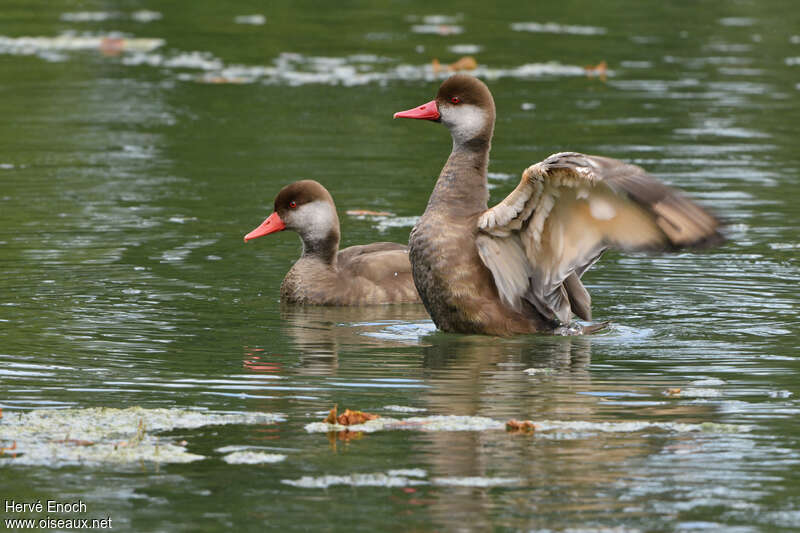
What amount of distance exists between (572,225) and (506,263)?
28.9 inches

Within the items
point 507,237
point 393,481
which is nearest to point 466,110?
point 507,237

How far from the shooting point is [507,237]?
10125 mm

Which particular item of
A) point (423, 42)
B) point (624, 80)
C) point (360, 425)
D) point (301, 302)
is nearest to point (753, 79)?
point (624, 80)

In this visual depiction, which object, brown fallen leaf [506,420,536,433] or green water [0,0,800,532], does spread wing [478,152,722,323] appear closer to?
green water [0,0,800,532]

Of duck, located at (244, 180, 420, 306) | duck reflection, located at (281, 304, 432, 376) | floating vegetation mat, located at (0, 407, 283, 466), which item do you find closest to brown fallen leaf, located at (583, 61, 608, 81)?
duck, located at (244, 180, 420, 306)

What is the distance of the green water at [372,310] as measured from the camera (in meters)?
6.66

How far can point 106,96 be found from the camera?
885 inches

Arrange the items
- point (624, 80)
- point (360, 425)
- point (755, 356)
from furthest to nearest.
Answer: point (624, 80), point (755, 356), point (360, 425)

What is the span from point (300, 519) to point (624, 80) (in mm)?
18525

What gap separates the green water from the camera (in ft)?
21.9

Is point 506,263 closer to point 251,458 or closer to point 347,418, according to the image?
point 347,418

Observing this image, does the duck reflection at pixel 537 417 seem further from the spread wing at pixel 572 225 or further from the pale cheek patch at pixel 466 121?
the pale cheek patch at pixel 466 121

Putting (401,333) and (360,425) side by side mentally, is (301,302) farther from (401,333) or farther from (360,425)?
(360,425)

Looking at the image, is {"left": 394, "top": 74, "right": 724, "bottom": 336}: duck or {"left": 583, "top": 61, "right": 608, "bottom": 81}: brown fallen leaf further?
{"left": 583, "top": 61, "right": 608, "bottom": 81}: brown fallen leaf
